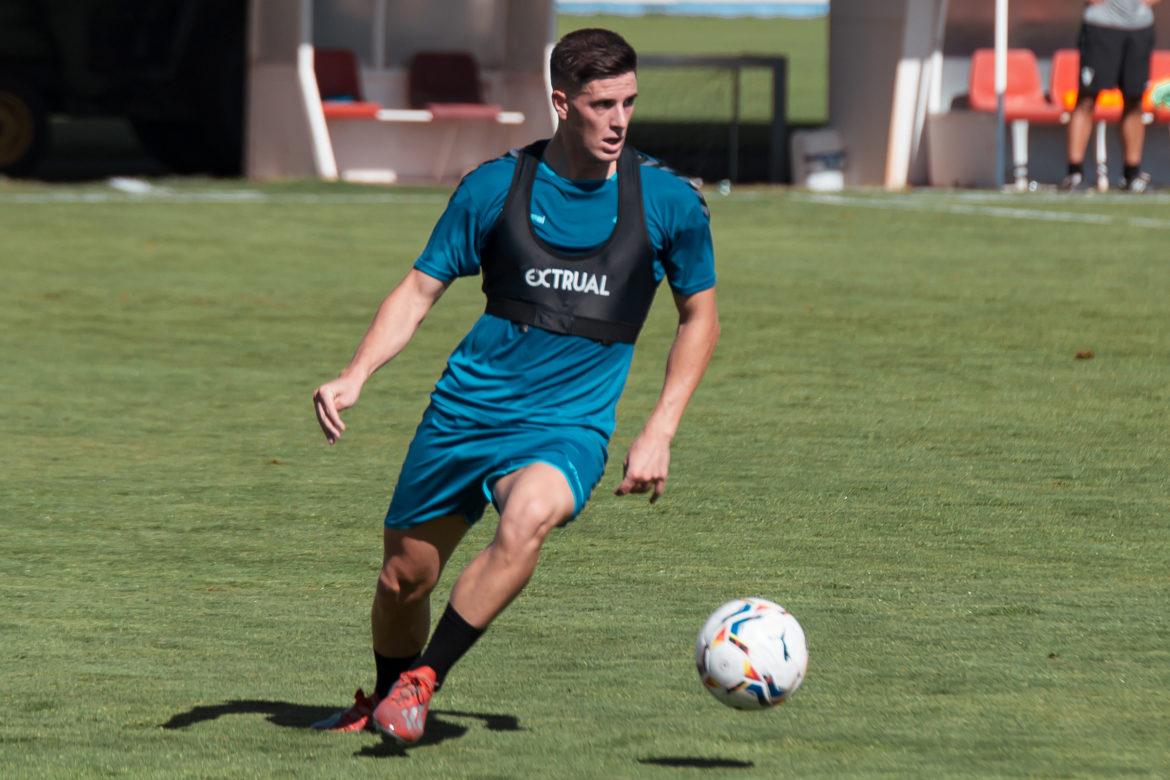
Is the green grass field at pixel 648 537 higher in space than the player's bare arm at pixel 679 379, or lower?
lower

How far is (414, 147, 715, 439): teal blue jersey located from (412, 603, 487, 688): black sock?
0.49 m

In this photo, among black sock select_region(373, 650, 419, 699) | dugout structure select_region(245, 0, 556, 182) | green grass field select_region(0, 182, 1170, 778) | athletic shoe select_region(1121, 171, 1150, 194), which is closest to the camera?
green grass field select_region(0, 182, 1170, 778)

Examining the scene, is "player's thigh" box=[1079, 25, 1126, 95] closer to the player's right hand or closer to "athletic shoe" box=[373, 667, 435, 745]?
the player's right hand

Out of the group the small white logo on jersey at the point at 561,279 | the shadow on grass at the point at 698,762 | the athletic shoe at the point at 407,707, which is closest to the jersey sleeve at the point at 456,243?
the small white logo on jersey at the point at 561,279

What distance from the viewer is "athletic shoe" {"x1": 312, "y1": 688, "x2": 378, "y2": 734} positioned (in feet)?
18.6

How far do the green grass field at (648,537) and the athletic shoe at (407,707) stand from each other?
0.35 feet

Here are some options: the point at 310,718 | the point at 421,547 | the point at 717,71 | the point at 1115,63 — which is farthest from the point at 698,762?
the point at 717,71

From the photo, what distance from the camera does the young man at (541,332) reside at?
17.7 ft

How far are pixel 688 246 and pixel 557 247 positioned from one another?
0.33 meters

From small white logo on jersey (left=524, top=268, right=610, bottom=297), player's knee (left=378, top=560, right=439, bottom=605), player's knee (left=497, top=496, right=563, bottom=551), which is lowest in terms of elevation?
player's knee (left=378, top=560, right=439, bottom=605)

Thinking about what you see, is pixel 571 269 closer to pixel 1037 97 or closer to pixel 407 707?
pixel 407 707

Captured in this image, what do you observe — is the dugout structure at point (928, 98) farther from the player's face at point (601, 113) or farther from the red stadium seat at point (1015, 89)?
the player's face at point (601, 113)

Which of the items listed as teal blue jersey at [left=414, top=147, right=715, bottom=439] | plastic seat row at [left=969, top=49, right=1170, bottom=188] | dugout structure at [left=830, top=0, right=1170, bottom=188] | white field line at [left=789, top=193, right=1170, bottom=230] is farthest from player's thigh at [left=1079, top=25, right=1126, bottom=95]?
teal blue jersey at [left=414, top=147, right=715, bottom=439]

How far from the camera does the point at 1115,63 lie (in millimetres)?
23094
